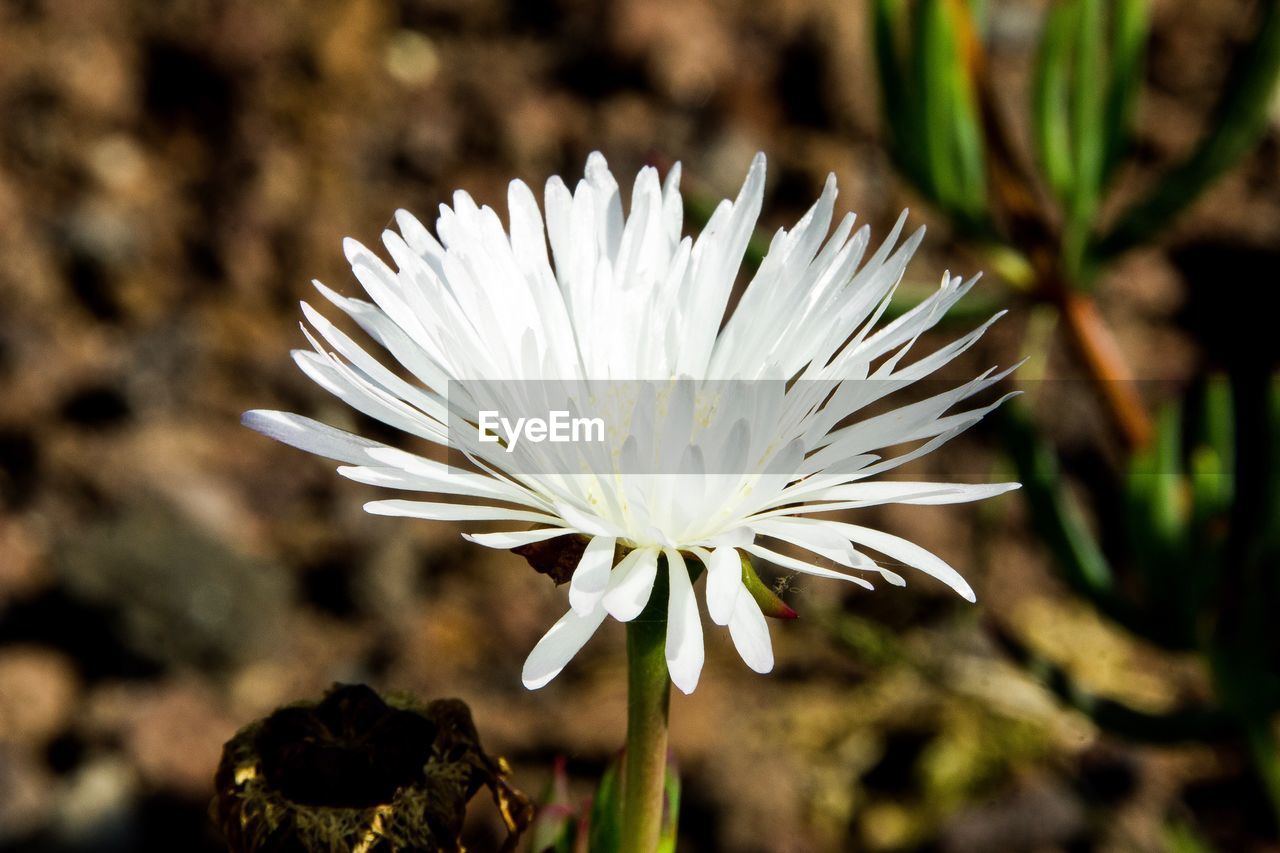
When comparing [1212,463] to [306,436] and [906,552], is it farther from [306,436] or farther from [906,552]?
[306,436]

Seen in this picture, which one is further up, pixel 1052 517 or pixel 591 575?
pixel 1052 517

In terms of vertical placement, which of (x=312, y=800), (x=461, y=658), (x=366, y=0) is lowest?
(x=312, y=800)

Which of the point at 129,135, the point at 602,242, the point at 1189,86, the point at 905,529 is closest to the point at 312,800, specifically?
the point at 602,242

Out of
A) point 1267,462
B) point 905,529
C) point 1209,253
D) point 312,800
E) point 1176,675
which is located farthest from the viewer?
point 1209,253

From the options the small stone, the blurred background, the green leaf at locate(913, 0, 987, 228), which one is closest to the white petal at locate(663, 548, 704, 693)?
the blurred background

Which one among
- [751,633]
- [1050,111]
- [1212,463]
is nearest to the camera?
[751,633]

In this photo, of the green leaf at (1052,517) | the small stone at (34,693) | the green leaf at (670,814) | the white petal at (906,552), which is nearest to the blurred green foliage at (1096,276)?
the green leaf at (1052,517)

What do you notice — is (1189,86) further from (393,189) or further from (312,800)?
(312,800)

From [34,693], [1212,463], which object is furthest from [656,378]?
[34,693]
